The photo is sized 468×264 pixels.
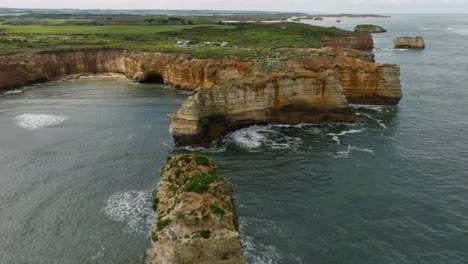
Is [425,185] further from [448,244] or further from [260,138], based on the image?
[260,138]

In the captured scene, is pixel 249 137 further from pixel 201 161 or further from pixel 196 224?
pixel 196 224

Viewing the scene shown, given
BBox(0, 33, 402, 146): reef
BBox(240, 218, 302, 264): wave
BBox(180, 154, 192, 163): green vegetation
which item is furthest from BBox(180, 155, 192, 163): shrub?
BBox(0, 33, 402, 146): reef

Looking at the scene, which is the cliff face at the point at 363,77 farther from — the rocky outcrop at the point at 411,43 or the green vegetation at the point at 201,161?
the rocky outcrop at the point at 411,43

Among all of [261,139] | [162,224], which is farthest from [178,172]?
[261,139]

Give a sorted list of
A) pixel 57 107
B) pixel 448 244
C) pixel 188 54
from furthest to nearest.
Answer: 1. pixel 188 54
2. pixel 57 107
3. pixel 448 244

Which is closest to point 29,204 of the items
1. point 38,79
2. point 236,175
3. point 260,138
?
point 236,175

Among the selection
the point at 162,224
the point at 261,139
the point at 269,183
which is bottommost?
the point at 269,183

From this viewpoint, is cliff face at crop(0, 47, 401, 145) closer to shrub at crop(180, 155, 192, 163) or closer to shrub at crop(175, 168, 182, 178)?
shrub at crop(180, 155, 192, 163)
